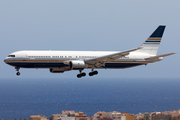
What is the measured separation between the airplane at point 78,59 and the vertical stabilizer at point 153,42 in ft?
0.90

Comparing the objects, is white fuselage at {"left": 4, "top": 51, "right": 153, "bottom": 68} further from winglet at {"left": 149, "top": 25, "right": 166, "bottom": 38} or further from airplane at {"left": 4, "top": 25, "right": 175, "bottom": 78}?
winglet at {"left": 149, "top": 25, "right": 166, "bottom": 38}

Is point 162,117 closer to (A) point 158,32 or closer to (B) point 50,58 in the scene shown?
(A) point 158,32

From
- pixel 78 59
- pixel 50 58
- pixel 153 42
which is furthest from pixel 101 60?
pixel 153 42

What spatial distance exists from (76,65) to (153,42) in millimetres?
24385

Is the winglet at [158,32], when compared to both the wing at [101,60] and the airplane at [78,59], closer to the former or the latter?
the airplane at [78,59]

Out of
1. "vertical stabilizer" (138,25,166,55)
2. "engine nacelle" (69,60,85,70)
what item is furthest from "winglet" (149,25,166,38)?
"engine nacelle" (69,60,85,70)

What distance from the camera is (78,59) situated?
71.6 meters

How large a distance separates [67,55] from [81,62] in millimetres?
3494

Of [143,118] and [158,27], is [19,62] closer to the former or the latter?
[158,27]

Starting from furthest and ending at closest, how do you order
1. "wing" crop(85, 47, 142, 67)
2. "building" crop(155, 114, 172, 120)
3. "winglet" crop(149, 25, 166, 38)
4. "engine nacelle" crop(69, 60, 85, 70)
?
1. "building" crop(155, 114, 172, 120)
2. "winglet" crop(149, 25, 166, 38)
3. "engine nacelle" crop(69, 60, 85, 70)
4. "wing" crop(85, 47, 142, 67)

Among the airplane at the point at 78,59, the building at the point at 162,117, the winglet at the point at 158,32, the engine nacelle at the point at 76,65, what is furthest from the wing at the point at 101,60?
the building at the point at 162,117

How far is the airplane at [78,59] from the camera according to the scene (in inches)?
2657

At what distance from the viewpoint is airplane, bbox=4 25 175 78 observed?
221 feet

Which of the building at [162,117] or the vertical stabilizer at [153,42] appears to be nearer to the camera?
the vertical stabilizer at [153,42]
